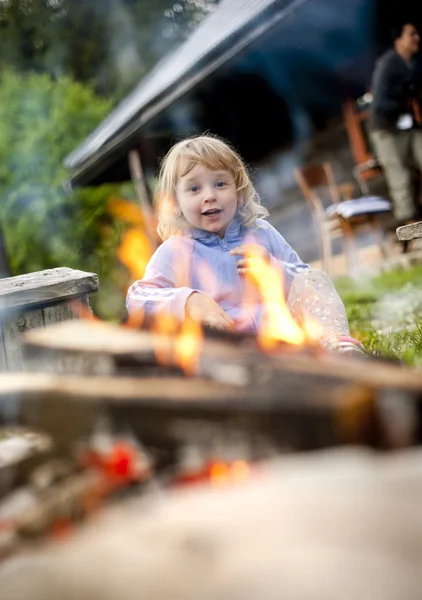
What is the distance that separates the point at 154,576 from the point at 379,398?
19.7 inches

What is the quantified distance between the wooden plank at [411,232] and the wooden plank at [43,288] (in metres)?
1.47

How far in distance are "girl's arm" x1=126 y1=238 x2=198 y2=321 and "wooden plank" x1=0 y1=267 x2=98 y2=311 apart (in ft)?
1.95

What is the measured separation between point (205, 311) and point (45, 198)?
44.5 feet

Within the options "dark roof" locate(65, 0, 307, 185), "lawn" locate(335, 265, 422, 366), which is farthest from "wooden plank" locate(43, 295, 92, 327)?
"dark roof" locate(65, 0, 307, 185)

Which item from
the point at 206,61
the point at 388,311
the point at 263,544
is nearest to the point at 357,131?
the point at 206,61

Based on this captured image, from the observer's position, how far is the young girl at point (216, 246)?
2.82 metres

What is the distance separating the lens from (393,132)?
26.6 feet

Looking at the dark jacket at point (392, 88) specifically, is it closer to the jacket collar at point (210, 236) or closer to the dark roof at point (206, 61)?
the dark roof at point (206, 61)

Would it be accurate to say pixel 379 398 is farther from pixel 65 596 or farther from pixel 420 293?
pixel 420 293

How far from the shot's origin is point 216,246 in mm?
3049

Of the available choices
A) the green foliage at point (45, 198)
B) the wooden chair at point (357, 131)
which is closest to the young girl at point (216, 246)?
the wooden chair at point (357, 131)

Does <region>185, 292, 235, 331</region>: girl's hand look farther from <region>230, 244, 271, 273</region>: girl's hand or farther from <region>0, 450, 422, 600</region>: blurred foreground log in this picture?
<region>0, 450, 422, 600</region>: blurred foreground log

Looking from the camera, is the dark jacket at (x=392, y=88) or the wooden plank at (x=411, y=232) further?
the dark jacket at (x=392, y=88)

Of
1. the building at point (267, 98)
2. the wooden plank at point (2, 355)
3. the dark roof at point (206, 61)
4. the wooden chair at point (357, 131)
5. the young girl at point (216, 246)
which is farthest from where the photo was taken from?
the wooden chair at point (357, 131)
